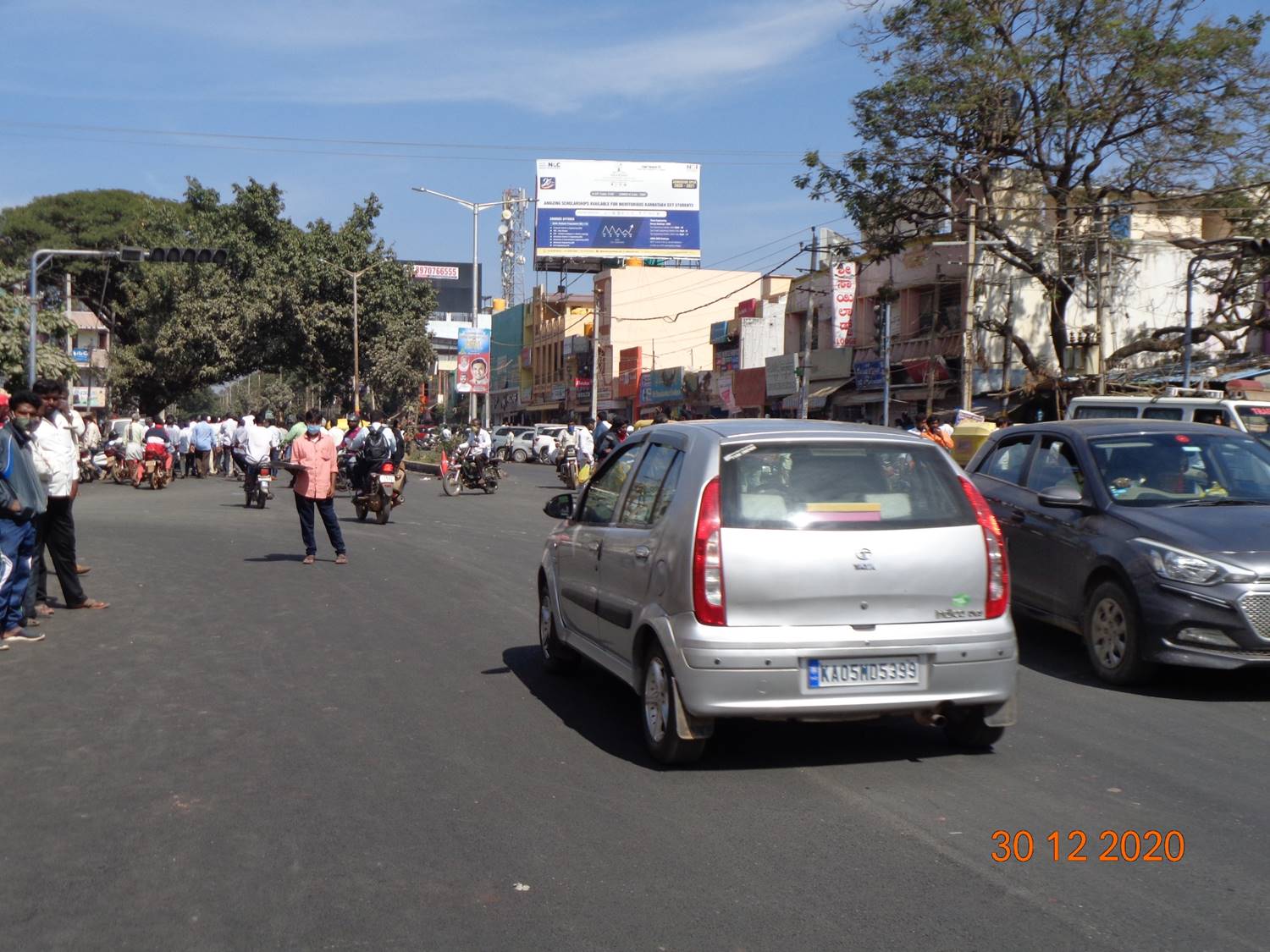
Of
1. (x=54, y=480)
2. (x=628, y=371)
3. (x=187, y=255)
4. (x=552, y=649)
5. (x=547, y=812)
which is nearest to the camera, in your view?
(x=547, y=812)

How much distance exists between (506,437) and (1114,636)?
155ft

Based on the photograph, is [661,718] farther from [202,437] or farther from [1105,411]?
[202,437]

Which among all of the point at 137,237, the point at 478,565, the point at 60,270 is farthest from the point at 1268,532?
the point at 60,270

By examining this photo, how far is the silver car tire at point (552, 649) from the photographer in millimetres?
8273

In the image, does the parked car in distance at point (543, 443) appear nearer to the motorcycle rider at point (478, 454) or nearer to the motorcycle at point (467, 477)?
the motorcycle rider at point (478, 454)

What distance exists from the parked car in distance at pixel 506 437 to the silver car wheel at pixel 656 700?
152 feet

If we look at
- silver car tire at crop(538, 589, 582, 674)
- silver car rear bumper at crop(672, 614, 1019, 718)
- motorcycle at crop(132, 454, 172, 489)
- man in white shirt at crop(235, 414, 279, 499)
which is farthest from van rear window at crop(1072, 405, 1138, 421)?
motorcycle at crop(132, 454, 172, 489)

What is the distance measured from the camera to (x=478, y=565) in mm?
15016

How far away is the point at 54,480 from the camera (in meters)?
10.4

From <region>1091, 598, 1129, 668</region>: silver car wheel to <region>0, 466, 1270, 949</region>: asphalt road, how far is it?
282 millimetres

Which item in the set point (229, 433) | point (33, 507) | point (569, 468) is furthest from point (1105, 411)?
point (229, 433)

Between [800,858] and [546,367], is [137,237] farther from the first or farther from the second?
[800,858]

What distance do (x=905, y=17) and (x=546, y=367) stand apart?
5279cm

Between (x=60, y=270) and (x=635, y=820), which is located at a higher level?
(x=60, y=270)
